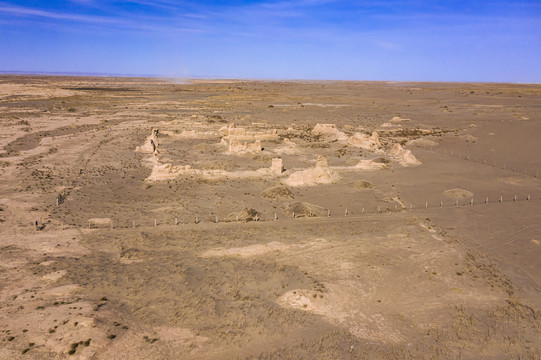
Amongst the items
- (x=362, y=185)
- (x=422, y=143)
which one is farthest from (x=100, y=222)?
(x=422, y=143)

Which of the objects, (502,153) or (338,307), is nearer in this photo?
(338,307)

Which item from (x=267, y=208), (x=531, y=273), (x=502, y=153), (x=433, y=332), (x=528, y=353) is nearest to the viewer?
(x=528, y=353)

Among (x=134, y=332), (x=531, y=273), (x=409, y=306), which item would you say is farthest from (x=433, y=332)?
(x=134, y=332)

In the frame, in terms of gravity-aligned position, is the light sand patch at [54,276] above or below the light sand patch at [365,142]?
below

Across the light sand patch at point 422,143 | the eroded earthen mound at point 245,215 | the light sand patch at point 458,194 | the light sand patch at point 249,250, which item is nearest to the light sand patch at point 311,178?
the eroded earthen mound at point 245,215

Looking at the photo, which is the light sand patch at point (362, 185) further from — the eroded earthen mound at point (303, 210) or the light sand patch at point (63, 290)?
the light sand patch at point (63, 290)

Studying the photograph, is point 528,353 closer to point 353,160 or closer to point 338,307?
point 338,307
